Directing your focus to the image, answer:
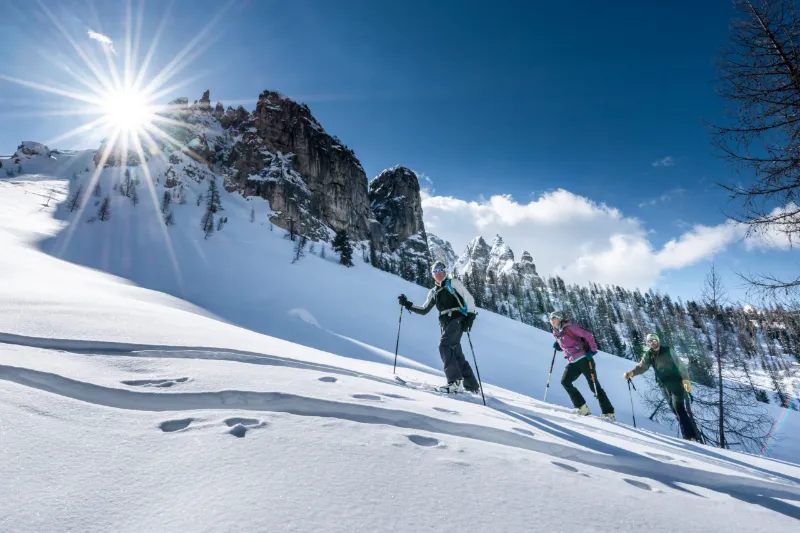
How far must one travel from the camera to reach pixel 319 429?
1.99 metres

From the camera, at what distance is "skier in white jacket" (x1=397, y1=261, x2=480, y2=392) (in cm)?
489

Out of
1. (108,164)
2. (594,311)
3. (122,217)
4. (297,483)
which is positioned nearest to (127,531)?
(297,483)

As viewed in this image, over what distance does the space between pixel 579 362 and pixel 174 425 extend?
626 centimetres

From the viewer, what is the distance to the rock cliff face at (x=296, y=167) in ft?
191

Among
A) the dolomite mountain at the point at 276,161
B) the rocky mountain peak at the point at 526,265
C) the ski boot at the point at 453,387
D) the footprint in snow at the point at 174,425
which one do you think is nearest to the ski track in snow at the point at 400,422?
the footprint in snow at the point at 174,425

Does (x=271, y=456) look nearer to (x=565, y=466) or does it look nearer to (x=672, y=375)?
(x=565, y=466)

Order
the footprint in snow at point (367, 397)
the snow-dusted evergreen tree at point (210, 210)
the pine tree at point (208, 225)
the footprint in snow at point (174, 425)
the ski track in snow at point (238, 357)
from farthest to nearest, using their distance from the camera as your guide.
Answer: the snow-dusted evergreen tree at point (210, 210), the pine tree at point (208, 225), the ski track in snow at point (238, 357), the footprint in snow at point (367, 397), the footprint in snow at point (174, 425)

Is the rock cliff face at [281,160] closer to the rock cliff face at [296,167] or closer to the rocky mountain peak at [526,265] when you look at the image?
the rock cliff face at [296,167]

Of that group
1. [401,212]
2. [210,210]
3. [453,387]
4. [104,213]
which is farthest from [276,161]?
[453,387]

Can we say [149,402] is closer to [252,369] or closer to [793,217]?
[252,369]

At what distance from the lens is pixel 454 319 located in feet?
16.5

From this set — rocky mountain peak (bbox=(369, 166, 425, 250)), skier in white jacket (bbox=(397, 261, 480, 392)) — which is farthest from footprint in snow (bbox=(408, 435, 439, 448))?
rocky mountain peak (bbox=(369, 166, 425, 250))

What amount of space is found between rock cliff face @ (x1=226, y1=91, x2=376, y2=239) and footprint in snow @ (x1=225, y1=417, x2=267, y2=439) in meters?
56.6

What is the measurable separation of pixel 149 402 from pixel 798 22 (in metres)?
7.15
